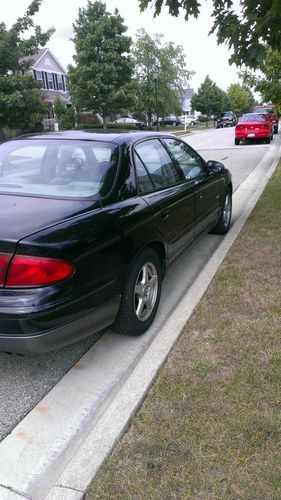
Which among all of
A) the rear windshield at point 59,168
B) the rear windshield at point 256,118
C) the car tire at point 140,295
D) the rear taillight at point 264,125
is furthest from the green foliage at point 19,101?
the car tire at point 140,295

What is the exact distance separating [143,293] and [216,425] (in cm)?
124

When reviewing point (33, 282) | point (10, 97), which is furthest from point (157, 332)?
point (10, 97)

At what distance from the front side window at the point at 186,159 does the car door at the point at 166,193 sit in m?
0.16

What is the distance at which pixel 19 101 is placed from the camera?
2198 cm

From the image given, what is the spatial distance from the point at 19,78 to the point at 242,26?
20.7 m

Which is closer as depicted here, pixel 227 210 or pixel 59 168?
pixel 59 168

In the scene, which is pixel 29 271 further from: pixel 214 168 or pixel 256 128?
pixel 256 128

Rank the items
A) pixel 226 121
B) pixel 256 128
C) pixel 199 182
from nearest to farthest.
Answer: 1. pixel 199 182
2. pixel 256 128
3. pixel 226 121

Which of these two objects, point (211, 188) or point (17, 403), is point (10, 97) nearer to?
point (211, 188)

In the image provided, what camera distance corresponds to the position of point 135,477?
82.2 inches

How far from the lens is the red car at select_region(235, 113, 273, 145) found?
65.0 feet

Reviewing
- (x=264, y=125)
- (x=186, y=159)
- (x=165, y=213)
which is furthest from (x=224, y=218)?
(x=264, y=125)

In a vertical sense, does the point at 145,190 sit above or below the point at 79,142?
below

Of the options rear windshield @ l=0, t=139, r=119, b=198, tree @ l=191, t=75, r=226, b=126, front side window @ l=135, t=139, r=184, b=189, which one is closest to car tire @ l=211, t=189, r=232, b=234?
front side window @ l=135, t=139, r=184, b=189
